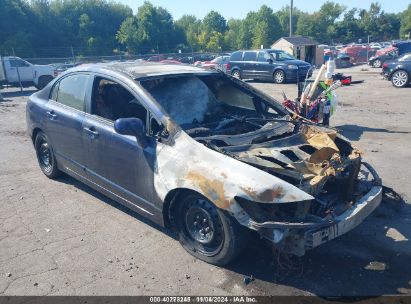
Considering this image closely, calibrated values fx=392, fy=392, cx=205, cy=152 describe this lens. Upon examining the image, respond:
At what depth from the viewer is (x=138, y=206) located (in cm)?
411

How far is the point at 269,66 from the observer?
20.6 metres

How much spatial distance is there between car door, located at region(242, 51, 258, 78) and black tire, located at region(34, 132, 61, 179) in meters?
16.7

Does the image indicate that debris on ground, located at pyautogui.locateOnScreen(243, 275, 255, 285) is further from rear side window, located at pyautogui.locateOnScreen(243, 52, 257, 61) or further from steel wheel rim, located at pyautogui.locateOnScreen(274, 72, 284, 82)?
rear side window, located at pyautogui.locateOnScreen(243, 52, 257, 61)

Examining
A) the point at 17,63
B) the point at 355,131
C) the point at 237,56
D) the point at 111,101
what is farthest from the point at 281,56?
the point at 111,101

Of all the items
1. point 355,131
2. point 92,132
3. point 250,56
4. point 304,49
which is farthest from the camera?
point 304,49

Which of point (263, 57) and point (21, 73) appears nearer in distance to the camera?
point (21, 73)

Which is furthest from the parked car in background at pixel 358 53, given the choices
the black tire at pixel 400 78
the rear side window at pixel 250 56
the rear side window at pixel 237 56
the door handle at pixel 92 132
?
the door handle at pixel 92 132

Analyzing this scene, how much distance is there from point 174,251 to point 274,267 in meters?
0.99

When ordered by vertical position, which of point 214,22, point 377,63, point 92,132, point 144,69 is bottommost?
point 377,63

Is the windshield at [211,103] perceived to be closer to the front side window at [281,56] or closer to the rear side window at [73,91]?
the rear side window at [73,91]

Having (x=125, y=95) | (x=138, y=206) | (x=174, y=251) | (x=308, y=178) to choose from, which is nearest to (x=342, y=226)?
(x=308, y=178)

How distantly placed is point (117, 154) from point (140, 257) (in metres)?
1.10

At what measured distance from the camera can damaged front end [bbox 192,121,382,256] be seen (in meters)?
3.13

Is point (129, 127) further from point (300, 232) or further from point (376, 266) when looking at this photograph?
point (376, 266)
